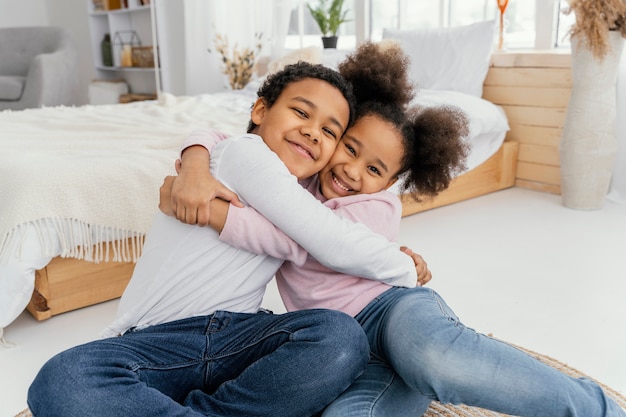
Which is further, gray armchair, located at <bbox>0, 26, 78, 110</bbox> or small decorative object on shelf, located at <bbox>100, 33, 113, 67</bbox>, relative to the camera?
small decorative object on shelf, located at <bbox>100, 33, 113, 67</bbox>

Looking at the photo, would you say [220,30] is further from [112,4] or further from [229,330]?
[229,330]

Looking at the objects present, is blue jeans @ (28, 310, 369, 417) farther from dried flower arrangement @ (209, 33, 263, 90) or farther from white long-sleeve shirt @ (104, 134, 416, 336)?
dried flower arrangement @ (209, 33, 263, 90)

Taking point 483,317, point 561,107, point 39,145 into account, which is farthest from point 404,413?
point 561,107

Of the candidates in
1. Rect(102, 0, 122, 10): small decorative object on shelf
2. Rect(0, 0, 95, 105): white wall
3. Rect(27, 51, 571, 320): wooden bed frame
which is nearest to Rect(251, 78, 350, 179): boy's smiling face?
Rect(27, 51, 571, 320): wooden bed frame

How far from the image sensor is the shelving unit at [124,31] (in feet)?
16.8

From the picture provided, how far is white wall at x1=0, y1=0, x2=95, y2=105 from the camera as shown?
561cm

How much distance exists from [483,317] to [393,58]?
2.40 ft

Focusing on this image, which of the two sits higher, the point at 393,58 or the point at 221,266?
the point at 393,58

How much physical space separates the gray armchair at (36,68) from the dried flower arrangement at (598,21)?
11.4 ft

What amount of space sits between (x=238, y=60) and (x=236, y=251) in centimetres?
318

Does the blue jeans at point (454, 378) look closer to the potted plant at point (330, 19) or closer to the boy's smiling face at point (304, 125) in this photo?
the boy's smiling face at point (304, 125)

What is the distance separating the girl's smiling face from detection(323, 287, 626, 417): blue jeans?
268 millimetres

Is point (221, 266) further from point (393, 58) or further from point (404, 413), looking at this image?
point (393, 58)

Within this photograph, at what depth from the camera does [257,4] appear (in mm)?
4047
